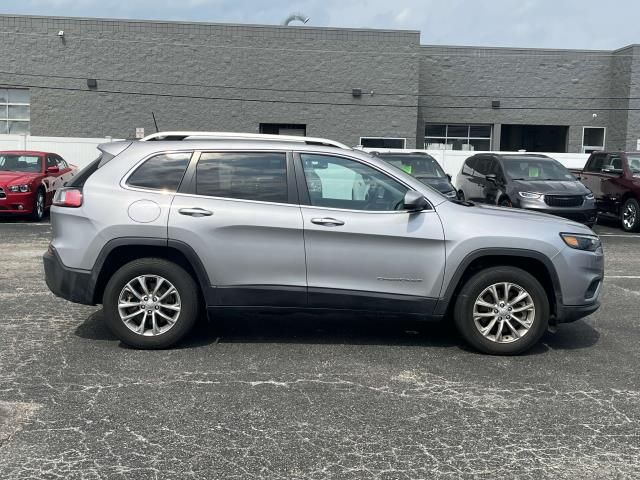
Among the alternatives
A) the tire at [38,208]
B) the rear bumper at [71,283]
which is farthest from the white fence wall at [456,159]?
the rear bumper at [71,283]

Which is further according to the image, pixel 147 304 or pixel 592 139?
pixel 592 139

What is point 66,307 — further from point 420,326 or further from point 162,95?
point 162,95

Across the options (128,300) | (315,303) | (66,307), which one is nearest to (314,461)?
(315,303)

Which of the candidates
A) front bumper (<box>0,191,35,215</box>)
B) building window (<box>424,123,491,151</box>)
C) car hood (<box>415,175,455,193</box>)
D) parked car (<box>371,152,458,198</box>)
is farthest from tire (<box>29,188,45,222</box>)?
→ building window (<box>424,123,491,151</box>)

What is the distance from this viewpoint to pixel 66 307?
683cm

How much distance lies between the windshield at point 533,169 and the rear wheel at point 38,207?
34.0 ft

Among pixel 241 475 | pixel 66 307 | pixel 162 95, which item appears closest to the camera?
pixel 241 475

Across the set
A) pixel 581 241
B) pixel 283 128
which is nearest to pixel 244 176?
pixel 581 241

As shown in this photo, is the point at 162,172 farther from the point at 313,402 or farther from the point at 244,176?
the point at 313,402

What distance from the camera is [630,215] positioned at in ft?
47.9

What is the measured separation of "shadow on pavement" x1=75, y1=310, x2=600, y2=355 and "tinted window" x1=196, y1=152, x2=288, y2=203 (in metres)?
1.01

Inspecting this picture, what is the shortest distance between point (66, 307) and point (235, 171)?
8.85 ft

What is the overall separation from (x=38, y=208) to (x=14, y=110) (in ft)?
48.1

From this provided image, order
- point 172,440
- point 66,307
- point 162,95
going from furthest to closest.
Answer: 1. point 162,95
2. point 66,307
3. point 172,440
